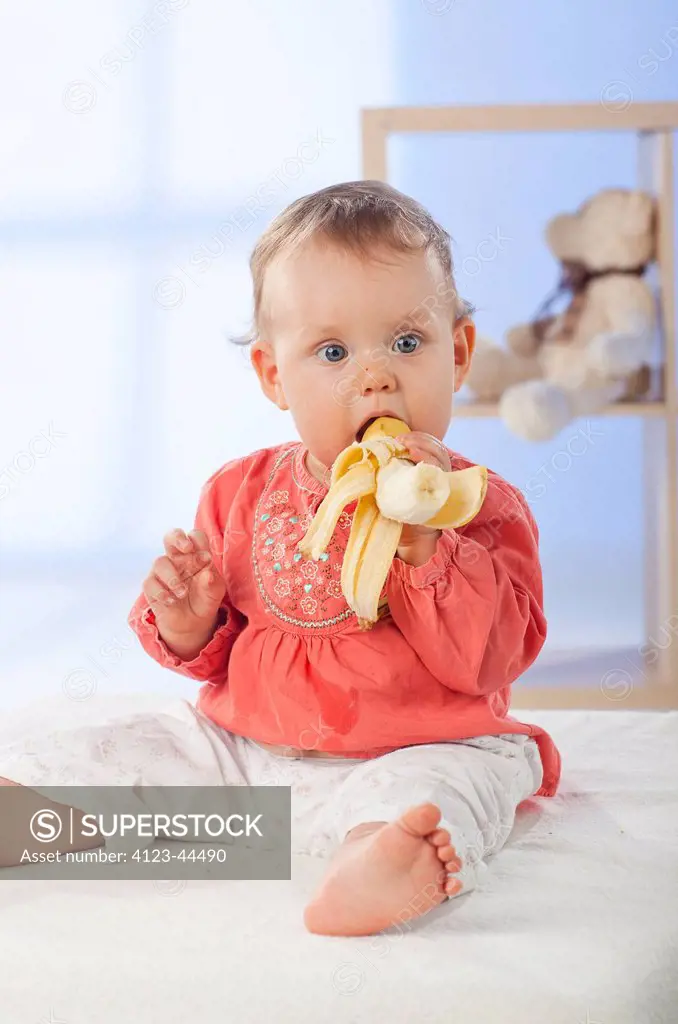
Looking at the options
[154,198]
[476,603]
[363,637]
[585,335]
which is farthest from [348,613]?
[154,198]

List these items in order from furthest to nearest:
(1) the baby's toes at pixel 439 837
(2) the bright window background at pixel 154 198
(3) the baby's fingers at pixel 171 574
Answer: (2) the bright window background at pixel 154 198, (3) the baby's fingers at pixel 171 574, (1) the baby's toes at pixel 439 837

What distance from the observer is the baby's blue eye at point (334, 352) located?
90 cm

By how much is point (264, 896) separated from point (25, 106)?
2.37m

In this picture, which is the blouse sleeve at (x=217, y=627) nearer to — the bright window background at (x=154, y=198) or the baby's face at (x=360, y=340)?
the baby's face at (x=360, y=340)

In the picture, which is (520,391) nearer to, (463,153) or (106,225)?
(463,153)

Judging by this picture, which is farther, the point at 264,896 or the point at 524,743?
the point at 524,743

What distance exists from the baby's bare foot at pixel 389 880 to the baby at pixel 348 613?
0.25ft

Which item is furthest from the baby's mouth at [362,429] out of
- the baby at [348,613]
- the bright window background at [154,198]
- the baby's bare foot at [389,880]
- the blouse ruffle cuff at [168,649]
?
the bright window background at [154,198]

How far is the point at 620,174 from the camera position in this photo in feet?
6.43

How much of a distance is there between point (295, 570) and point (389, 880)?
0.33 m

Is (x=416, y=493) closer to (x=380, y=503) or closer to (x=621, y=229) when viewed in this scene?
(x=380, y=503)

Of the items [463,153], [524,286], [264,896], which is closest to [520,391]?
[524,286]

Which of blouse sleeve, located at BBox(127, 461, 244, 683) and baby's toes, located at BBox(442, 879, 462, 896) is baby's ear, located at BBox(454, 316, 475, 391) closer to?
blouse sleeve, located at BBox(127, 461, 244, 683)

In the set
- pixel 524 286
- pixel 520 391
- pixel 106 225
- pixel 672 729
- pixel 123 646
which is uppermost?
pixel 106 225
